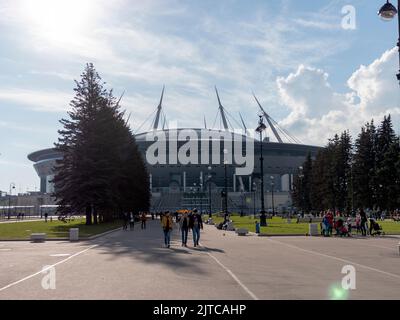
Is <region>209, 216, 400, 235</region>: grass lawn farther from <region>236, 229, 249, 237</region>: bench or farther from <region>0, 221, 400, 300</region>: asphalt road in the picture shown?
<region>0, 221, 400, 300</region>: asphalt road

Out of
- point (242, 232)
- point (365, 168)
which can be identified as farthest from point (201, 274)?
point (365, 168)

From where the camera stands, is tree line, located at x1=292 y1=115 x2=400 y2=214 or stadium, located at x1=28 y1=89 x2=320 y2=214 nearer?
tree line, located at x1=292 y1=115 x2=400 y2=214

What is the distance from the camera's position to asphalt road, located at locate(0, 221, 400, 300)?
10656 mm

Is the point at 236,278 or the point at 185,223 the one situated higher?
the point at 185,223

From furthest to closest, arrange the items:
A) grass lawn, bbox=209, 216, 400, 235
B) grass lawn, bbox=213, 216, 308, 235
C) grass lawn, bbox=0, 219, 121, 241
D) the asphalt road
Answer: grass lawn, bbox=213, 216, 308, 235, grass lawn, bbox=209, 216, 400, 235, grass lawn, bbox=0, 219, 121, 241, the asphalt road

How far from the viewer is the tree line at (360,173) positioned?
234ft

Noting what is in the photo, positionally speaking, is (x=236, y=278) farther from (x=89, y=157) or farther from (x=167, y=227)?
(x=89, y=157)

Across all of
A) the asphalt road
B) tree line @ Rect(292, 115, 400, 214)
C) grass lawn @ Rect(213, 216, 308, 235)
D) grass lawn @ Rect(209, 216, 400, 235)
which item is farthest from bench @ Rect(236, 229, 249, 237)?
tree line @ Rect(292, 115, 400, 214)

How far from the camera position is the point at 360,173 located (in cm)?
7562

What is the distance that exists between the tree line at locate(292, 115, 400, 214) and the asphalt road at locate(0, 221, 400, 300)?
166 feet

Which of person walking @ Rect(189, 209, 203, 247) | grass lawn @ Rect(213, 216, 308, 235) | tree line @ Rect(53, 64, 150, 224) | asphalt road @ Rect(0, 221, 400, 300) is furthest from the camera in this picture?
tree line @ Rect(53, 64, 150, 224)

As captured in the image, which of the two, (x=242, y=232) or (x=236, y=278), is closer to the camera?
(x=236, y=278)

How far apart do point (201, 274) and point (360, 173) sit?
65833 mm

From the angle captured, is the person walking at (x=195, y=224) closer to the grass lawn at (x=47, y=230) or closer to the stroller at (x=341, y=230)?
the grass lawn at (x=47, y=230)
